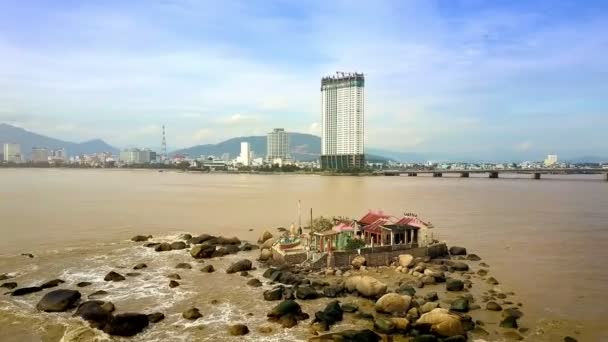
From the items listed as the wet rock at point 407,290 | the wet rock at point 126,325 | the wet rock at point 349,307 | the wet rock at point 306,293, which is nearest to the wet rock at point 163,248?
the wet rock at point 306,293

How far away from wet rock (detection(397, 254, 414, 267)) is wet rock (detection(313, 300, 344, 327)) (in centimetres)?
788

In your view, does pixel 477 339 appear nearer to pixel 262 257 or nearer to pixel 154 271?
pixel 262 257

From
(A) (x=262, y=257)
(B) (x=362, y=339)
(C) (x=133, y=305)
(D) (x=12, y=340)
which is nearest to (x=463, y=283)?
(B) (x=362, y=339)

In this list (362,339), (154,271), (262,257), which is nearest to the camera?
(362,339)

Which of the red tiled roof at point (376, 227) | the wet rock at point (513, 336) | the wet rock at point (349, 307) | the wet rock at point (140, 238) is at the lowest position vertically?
the wet rock at point (513, 336)

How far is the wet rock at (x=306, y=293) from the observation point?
656 inches

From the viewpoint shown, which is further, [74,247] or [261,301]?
[74,247]

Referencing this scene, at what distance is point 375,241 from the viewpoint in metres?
24.5

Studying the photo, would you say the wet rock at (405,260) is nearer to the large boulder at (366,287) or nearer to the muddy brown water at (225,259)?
the muddy brown water at (225,259)

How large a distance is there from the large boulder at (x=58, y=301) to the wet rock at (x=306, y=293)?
8185 mm

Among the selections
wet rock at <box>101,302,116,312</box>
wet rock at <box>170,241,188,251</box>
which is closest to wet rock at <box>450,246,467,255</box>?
wet rock at <box>170,241,188,251</box>

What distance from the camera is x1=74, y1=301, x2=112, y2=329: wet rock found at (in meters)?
14.1

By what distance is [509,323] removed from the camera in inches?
571

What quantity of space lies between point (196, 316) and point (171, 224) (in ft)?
78.1
